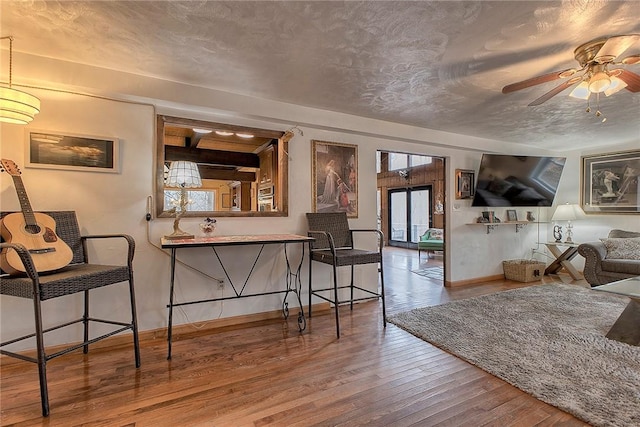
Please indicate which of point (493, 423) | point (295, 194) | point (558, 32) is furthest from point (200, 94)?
point (493, 423)

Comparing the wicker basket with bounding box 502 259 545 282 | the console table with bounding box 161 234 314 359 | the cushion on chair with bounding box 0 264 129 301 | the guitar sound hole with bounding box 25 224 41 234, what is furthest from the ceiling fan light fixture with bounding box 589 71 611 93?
the guitar sound hole with bounding box 25 224 41 234

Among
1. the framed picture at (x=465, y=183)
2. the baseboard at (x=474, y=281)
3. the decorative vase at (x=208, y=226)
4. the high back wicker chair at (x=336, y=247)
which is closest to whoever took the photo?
the decorative vase at (x=208, y=226)

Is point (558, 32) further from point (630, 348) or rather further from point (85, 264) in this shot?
point (85, 264)

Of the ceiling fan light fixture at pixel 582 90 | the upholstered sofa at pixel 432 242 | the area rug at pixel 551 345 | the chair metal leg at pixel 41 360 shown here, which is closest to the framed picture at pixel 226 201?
the area rug at pixel 551 345

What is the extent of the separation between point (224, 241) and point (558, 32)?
2.52 meters

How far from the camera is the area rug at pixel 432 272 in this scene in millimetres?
4902

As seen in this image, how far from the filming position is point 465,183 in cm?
443

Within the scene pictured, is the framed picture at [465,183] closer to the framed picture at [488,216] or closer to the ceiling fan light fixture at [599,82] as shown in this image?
the framed picture at [488,216]

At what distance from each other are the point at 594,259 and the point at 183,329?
4.84 meters

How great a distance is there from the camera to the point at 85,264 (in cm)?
211

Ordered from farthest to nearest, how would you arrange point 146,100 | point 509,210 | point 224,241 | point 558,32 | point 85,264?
point 509,210 → point 146,100 → point 224,241 → point 85,264 → point 558,32

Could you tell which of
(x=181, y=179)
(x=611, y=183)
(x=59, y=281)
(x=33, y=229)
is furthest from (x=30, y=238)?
(x=611, y=183)

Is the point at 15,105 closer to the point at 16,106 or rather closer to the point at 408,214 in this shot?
the point at 16,106

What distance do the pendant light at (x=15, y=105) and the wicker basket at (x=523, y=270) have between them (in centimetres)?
559
